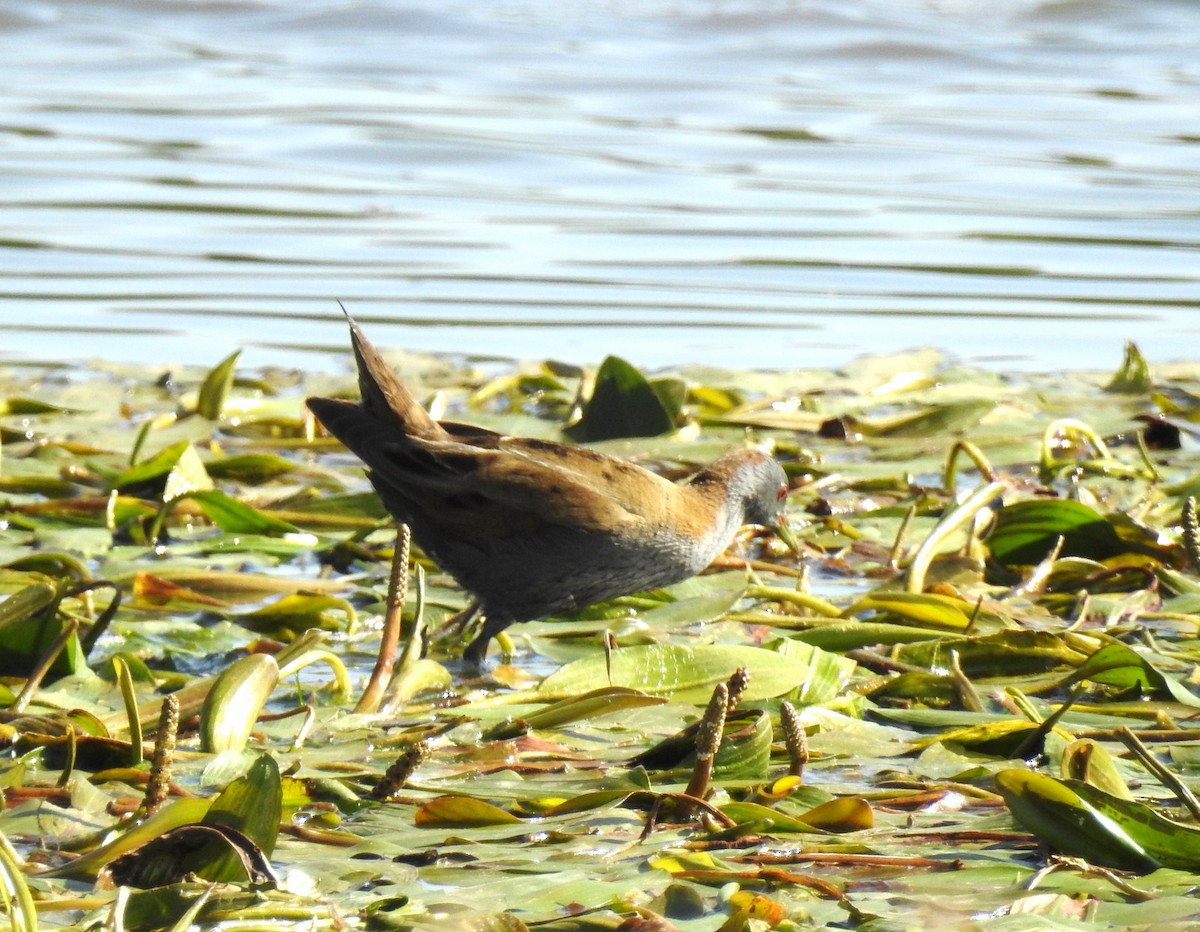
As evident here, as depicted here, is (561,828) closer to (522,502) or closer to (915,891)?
(915,891)

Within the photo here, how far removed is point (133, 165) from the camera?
13.4m

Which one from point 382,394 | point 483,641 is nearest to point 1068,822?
point 483,641

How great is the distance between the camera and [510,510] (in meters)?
4.74

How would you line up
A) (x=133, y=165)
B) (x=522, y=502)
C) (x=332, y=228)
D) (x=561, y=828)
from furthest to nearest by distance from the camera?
1. (x=133, y=165)
2. (x=332, y=228)
3. (x=522, y=502)
4. (x=561, y=828)

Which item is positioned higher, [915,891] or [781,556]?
[915,891]

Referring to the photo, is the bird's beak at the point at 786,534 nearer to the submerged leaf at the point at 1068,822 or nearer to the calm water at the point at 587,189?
the submerged leaf at the point at 1068,822

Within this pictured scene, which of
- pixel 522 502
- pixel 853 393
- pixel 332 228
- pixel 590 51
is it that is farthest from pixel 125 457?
pixel 590 51

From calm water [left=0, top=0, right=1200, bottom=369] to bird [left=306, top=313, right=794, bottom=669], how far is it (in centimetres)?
391

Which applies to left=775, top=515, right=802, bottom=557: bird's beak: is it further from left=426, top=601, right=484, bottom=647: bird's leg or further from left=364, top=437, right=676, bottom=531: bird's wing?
left=426, top=601, right=484, bottom=647: bird's leg

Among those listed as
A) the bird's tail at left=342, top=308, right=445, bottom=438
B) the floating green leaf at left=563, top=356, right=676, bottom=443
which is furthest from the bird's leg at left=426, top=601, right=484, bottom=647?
the floating green leaf at left=563, top=356, right=676, bottom=443

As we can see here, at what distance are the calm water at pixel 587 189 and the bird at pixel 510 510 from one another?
391 centimetres

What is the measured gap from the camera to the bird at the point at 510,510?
4695mm

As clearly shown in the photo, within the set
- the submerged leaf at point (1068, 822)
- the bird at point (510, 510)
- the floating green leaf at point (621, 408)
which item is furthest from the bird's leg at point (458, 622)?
the submerged leaf at point (1068, 822)

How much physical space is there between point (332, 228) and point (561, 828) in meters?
9.05
